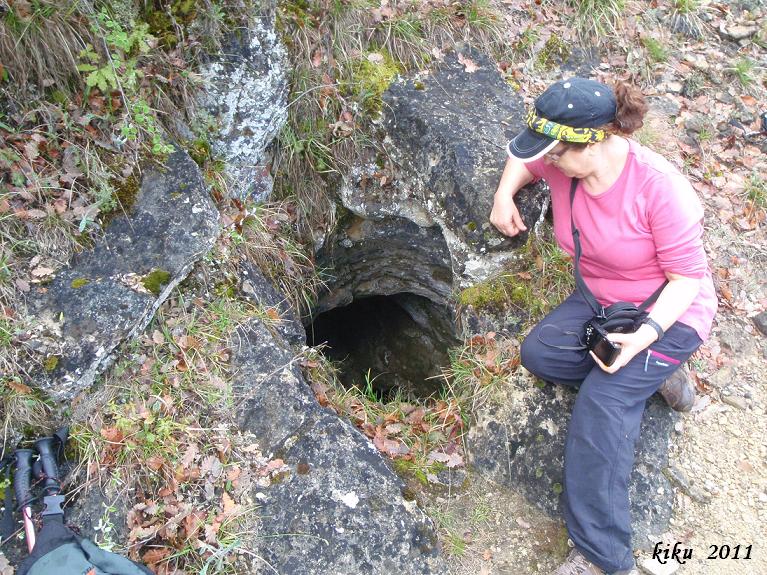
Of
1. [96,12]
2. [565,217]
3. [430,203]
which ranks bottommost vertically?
A: [430,203]

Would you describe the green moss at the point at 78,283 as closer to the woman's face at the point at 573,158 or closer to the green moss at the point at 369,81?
the green moss at the point at 369,81

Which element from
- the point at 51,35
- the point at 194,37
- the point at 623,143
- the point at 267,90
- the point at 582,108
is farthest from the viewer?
the point at 267,90

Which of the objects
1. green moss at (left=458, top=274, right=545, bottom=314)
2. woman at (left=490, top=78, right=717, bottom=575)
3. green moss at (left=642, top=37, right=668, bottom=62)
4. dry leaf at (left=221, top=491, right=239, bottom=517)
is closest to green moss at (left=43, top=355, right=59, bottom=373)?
dry leaf at (left=221, top=491, right=239, bottom=517)

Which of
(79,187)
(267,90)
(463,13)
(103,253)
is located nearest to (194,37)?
(267,90)

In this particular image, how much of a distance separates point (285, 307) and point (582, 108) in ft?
9.67

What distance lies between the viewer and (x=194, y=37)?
4.73 meters

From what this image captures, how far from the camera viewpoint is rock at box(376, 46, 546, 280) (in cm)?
513

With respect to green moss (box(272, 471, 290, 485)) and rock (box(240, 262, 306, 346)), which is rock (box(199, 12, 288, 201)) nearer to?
rock (box(240, 262, 306, 346))

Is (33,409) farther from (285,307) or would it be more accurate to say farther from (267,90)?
(267,90)

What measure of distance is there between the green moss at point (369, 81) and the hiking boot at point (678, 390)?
340 centimetres

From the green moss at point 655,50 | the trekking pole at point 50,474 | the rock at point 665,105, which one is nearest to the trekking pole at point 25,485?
the trekking pole at point 50,474

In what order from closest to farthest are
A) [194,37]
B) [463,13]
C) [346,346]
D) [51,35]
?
[51,35]
[194,37]
[463,13]
[346,346]

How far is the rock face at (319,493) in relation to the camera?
374 centimetres

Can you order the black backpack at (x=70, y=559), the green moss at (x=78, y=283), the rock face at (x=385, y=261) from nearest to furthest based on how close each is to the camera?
the black backpack at (x=70, y=559), the green moss at (x=78, y=283), the rock face at (x=385, y=261)
